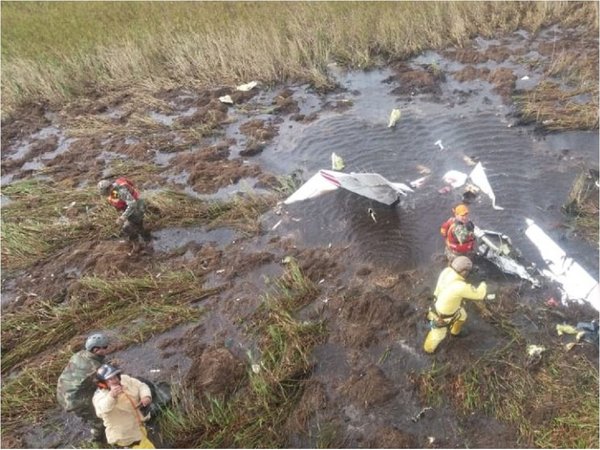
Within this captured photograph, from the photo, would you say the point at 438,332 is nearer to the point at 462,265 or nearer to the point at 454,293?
the point at 454,293

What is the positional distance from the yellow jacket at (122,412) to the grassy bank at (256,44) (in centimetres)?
965

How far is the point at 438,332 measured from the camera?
5090 millimetres

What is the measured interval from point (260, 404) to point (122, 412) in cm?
150

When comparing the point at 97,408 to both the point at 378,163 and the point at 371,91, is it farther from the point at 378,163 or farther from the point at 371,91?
the point at 371,91

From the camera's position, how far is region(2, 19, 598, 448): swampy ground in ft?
15.7

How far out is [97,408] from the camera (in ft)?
12.6

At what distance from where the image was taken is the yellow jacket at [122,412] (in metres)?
3.82

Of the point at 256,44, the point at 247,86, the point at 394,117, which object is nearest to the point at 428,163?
the point at 394,117

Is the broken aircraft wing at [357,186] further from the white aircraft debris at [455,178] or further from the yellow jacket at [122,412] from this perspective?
the yellow jacket at [122,412]

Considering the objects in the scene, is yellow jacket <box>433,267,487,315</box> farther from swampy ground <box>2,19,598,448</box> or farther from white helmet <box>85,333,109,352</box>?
white helmet <box>85,333,109,352</box>

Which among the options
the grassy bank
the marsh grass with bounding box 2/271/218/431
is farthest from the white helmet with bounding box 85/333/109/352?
the grassy bank

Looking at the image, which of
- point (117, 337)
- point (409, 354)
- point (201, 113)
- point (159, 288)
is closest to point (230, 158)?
point (201, 113)

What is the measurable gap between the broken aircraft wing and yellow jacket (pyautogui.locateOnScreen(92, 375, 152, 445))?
13.9ft

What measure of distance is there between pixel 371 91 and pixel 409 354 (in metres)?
8.14
